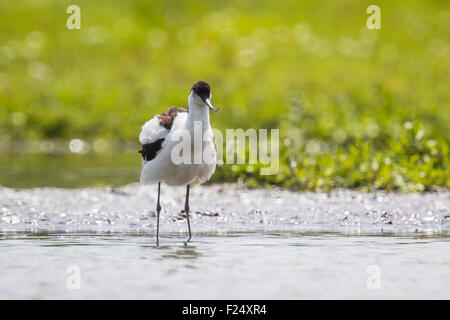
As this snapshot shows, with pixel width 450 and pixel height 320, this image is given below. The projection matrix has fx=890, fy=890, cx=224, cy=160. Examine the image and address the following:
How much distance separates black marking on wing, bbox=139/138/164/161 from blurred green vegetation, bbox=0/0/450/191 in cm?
560

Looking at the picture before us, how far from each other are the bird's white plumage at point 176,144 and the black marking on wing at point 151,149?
40 millimetres

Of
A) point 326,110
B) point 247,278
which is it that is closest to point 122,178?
point 326,110

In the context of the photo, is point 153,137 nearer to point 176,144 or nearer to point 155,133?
point 155,133

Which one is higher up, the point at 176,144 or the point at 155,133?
the point at 155,133

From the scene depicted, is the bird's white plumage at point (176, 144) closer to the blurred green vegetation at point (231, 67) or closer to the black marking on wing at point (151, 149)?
the black marking on wing at point (151, 149)

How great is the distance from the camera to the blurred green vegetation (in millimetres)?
23812

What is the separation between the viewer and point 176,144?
29.4ft

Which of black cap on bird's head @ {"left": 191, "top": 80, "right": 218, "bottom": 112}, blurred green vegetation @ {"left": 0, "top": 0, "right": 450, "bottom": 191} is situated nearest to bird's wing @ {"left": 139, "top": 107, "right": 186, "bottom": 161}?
black cap on bird's head @ {"left": 191, "top": 80, "right": 218, "bottom": 112}

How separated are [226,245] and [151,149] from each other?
154cm

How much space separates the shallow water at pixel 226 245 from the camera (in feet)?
21.3
